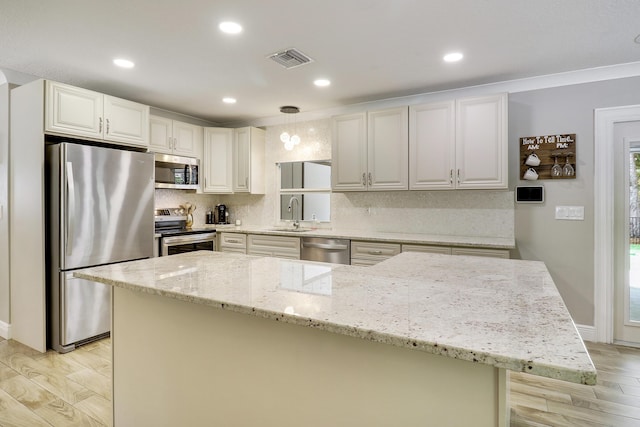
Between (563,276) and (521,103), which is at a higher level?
(521,103)

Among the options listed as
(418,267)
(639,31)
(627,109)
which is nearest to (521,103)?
(627,109)

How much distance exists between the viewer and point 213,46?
8.59ft

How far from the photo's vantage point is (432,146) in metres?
3.43

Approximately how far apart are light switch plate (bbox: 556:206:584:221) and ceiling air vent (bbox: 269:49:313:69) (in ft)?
8.63

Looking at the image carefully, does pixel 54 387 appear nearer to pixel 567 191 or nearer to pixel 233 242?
pixel 233 242

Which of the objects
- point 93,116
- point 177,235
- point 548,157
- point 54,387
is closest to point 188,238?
point 177,235

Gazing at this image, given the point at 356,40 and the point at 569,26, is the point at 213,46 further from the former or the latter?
the point at 569,26

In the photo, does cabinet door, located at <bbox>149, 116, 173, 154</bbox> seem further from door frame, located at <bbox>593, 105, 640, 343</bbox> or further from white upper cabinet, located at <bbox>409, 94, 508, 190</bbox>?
door frame, located at <bbox>593, 105, 640, 343</bbox>

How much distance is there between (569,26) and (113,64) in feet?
11.3

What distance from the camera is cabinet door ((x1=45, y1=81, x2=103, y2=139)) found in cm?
288

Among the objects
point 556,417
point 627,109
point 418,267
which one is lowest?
point 556,417

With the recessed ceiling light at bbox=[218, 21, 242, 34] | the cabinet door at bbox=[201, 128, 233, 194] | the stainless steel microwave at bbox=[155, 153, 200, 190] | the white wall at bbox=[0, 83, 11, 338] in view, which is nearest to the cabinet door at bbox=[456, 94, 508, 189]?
the recessed ceiling light at bbox=[218, 21, 242, 34]

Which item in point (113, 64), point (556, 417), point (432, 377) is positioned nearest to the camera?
point (432, 377)

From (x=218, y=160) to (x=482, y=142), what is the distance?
320 cm
